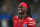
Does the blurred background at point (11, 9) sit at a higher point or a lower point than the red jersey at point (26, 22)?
higher

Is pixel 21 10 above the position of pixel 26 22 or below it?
above

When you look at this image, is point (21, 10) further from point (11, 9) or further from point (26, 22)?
point (11, 9)

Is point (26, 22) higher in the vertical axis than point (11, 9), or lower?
lower

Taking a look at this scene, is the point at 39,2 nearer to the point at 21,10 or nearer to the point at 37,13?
the point at 37,13

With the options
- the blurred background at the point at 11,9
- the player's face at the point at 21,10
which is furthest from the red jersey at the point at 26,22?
the blurred background at the point at 11,9

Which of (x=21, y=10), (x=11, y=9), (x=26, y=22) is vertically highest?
(x=11, y=9)

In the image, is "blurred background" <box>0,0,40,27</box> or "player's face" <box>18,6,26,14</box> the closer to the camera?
"player's face" <box>18,6,26,14</box>

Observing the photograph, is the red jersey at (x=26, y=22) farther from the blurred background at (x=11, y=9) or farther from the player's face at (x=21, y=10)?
the blurred background at (x=11, y=9)

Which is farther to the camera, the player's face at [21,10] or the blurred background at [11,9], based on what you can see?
the blurred background at [11,9]

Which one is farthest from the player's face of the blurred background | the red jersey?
the blurred background

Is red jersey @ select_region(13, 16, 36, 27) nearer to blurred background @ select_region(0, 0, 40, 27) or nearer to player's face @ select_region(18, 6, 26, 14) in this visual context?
player's face @ select_region(18, 6, 26, 14)

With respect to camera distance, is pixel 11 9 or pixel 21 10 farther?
pixel 11 9

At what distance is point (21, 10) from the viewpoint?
1400 mm

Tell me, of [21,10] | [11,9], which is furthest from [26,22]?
[11,9]
